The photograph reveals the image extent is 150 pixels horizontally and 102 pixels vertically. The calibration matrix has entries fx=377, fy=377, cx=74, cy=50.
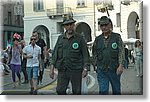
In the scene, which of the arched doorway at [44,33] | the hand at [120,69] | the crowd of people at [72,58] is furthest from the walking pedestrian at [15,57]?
the hand at [120,69]

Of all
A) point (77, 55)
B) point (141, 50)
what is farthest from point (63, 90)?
point (141, 50)

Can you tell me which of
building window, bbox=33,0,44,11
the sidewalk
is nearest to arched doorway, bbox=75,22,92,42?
building window, bbox=33,0,44,11

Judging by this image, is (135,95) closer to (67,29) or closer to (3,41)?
(67,29)

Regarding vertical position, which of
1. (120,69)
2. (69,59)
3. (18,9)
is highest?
(18,9)

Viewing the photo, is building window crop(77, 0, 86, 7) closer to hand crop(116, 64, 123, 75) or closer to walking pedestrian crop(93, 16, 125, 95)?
walking pedestrian crop(93, 16, 125, 95)

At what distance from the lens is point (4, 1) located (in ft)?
12.9

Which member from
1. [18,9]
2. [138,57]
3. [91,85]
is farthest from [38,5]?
[138,57]

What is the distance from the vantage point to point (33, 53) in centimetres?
392

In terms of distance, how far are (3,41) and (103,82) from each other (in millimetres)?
1117

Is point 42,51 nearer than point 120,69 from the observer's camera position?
No

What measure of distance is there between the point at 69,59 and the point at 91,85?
1.12 feet

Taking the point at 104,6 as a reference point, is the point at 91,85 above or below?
below

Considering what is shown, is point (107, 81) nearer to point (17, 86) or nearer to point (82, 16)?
point (82, 16)

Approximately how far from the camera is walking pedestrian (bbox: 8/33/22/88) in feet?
12.8
